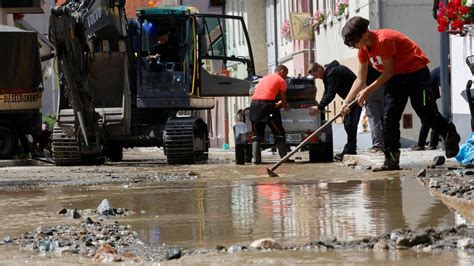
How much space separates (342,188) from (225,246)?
16.5ft

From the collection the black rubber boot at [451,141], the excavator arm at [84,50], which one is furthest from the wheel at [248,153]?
the black rubber boot at [451,141]

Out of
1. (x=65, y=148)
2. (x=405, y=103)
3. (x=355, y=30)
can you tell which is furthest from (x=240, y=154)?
(x=355, y=30)

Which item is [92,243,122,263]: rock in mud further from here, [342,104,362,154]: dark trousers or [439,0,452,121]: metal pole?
[439,0,452,121]: metal pole

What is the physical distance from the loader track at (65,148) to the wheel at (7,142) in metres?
4.52

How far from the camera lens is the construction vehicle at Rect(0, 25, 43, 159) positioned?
3005 cm

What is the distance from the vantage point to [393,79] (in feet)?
50.3

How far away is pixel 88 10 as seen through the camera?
24.0 m

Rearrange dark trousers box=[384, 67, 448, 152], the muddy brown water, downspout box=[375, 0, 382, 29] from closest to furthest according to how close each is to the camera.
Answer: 1. the muddy brown water
2. dark trousers box=[384, 67, 448, 152]
3. downspout box=[375, 0, 382, 29]

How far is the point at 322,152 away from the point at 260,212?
1232 centimetres

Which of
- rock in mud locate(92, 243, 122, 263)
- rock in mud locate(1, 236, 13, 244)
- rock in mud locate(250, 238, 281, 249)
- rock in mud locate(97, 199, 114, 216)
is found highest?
rock in mud locate(250, 238, 281, 249)

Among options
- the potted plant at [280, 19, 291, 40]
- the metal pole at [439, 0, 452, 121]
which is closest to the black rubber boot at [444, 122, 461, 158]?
the metal pole at [439, 0, 452, 121]

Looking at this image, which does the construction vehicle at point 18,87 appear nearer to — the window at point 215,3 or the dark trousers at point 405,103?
the dark trousers at point 405,103

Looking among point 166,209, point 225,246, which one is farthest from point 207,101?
point 225,246

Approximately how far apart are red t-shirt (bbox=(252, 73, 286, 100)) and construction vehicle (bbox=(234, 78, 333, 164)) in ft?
1.26
